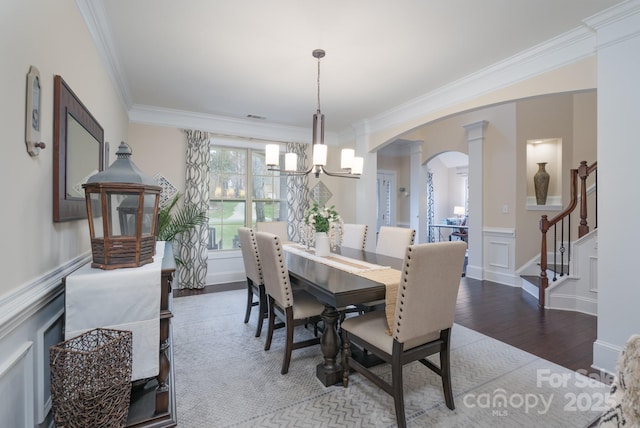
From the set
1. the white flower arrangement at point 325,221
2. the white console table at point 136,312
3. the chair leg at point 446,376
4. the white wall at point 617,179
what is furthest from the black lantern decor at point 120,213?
the white wall at point 617,179

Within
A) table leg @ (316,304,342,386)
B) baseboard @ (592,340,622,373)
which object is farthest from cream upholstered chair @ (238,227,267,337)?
baseboard @ (592,340,622,373)

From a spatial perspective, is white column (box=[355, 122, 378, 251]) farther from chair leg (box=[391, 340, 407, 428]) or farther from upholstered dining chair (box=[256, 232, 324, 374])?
chair leg (box=[391, 340, 407, 428])

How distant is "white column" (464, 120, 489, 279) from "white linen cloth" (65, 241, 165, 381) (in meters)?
5.04

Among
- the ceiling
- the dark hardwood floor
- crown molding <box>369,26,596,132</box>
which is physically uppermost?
the ceiling

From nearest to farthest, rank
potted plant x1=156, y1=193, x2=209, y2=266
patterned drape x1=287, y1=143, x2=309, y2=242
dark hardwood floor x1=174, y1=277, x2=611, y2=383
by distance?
dark hardwood floor x1=174, y1=277, x2=611, y2=383, potted plant x1=156, y1=193, x2=209, y2=266, patterned drape x1=287, y1=143, x2=309, y2=242

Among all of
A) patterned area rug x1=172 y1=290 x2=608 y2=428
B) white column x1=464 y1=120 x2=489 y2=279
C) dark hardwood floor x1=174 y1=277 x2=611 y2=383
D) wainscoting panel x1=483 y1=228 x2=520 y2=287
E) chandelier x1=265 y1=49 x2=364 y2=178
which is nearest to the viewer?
patterned area rug x1=172 y1=290 x2=608 y2=428

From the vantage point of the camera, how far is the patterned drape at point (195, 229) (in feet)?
15.1

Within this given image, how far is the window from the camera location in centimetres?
510

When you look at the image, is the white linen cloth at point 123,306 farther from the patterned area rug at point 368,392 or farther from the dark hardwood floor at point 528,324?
the dark hardwood floor at point 528,324

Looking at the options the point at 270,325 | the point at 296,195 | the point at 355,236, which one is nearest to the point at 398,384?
the point at 270,325

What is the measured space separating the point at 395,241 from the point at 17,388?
2827mm

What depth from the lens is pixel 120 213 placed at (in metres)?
1.64

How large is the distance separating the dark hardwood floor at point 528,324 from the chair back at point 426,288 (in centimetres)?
149

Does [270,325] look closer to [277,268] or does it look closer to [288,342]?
[288,342]
